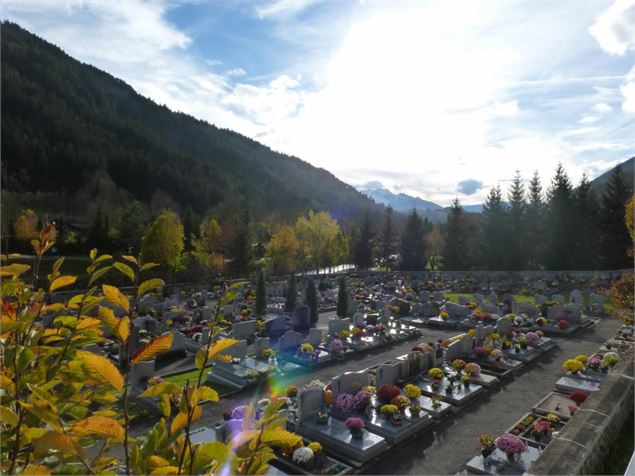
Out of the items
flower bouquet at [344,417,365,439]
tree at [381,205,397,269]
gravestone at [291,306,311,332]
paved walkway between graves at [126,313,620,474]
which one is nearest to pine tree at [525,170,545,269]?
tree at [381,205,397,269]

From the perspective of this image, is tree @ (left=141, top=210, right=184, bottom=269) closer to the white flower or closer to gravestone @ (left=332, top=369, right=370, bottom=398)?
gravestone @ (left=332, top=369, right=370, bottom=398)

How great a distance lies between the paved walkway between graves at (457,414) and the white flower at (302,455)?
1488mm

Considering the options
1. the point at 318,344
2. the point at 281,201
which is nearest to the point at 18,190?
the point at 281,201

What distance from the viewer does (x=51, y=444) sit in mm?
1556

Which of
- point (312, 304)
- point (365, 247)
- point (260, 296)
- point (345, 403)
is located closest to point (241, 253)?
point (260, 296)

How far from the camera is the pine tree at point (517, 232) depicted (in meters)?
50.6

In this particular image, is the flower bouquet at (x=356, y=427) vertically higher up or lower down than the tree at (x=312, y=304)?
lower down

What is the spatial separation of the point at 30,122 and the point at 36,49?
41.9 meters

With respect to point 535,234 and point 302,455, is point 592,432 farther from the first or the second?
point 535,234

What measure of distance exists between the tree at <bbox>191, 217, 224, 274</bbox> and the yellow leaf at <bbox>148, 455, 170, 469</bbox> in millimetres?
38992

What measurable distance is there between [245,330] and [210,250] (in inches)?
1002

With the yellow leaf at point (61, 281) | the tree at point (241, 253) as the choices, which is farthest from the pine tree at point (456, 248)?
the yellow leaf at point (61, 281)

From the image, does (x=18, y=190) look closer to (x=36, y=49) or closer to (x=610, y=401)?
(x=36, y=49)

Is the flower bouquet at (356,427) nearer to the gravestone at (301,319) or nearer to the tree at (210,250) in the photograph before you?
the gravestone at (301,319)
